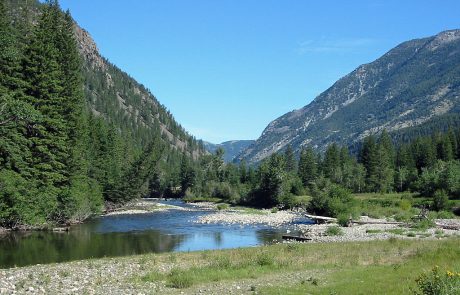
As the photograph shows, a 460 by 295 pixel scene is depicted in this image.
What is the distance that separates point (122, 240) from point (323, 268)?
1077 inches

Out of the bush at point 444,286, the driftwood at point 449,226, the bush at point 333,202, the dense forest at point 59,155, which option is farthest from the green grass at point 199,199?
the bush at point 444,286

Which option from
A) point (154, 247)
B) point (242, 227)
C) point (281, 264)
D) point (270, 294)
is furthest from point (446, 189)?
point (270, 294)

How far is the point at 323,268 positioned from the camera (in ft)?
82.3

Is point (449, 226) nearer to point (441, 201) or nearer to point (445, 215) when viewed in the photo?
point (445, 215)

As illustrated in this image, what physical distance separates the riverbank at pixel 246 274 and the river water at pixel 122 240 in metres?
9.36

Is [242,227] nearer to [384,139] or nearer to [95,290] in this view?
[95,290]

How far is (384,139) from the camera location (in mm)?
148625

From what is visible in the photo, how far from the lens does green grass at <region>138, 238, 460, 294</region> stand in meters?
19.3

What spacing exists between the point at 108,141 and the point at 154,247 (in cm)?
5950

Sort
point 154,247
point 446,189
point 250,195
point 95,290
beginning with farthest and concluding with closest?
point 250,195 < point 446,189 < point 154,247 < point 95,290

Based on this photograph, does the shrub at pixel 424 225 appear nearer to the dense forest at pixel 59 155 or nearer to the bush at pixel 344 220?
the bush at pixel 344 220

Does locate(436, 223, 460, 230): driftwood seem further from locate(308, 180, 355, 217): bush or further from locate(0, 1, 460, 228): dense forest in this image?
locate(0, 1, 460, 228): dense forest

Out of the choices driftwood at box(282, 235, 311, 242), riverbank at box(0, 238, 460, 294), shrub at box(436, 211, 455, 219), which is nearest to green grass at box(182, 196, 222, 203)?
shrub at box(436, 211, 455, 219)

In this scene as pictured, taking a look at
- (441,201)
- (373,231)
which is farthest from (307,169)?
(373,231)
